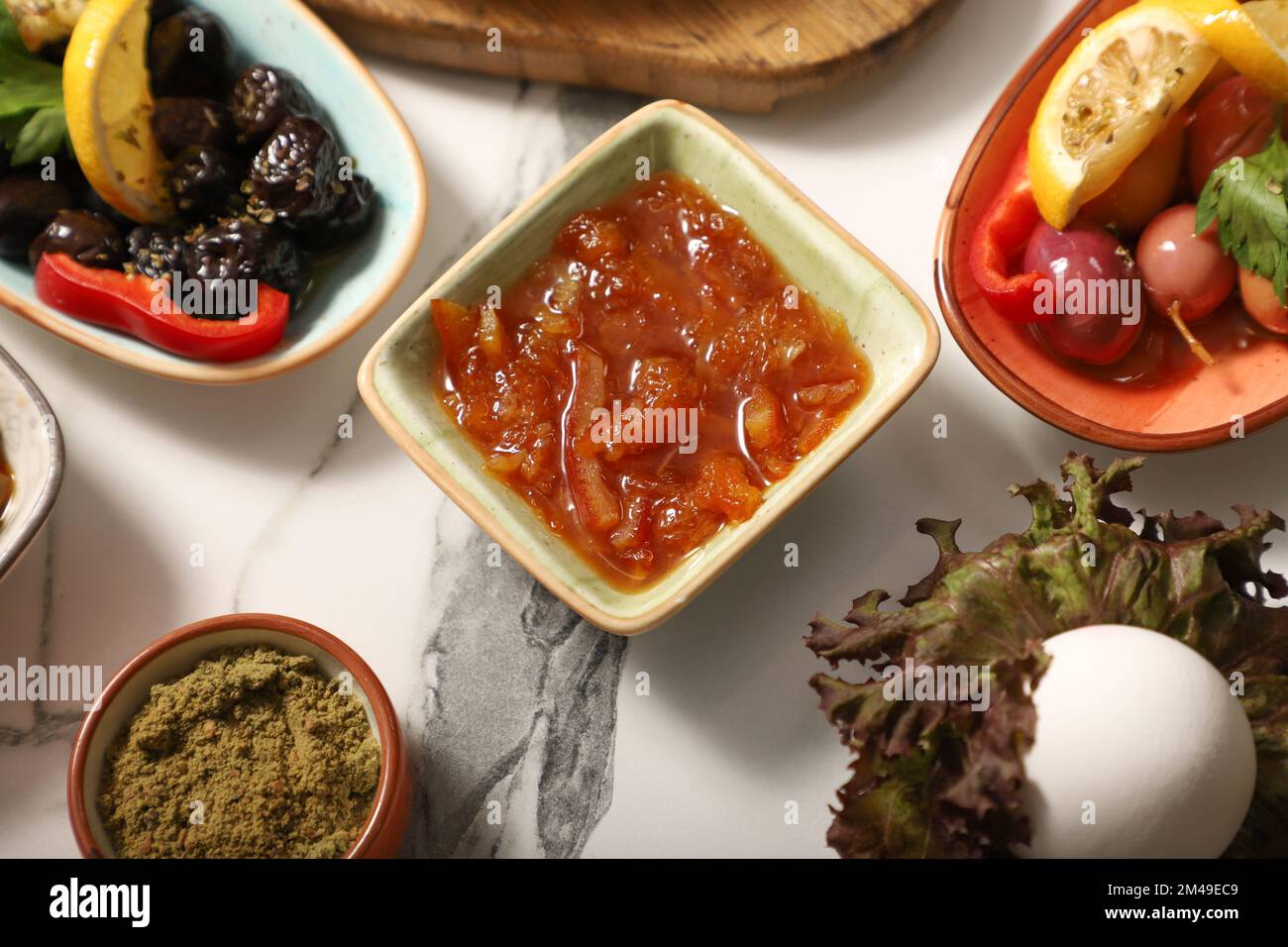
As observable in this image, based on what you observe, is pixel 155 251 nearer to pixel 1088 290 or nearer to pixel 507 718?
pixel 507 718

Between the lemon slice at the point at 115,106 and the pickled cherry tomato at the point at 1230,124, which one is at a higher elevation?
the lemon slice at the point at 115,106

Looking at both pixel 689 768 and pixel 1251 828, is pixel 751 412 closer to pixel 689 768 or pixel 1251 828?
pixel 689 768

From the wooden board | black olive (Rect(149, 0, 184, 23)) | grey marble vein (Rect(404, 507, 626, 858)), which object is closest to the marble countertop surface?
grey marble vein (Rect(404, 507, 626, 858))


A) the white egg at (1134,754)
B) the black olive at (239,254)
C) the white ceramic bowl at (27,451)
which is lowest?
the white egg at (1134,754)

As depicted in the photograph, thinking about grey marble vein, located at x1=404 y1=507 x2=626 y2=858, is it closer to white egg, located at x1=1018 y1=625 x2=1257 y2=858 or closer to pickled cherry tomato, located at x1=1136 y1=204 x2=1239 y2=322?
white egg, located at x1=1018 y1=625 x2=1257 y2=858

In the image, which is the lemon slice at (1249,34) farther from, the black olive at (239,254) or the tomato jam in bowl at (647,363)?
the black olive at (239,254)

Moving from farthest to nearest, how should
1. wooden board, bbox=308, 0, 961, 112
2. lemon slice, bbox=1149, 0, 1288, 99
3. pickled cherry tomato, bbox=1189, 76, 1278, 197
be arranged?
1. wooden board, bbox=308, 0, 961, 112
2. pickled cherry tomato, bbox=1189, 76, 1278, 197
3. lemon slice, bbox=1149, 0, 1288, 99

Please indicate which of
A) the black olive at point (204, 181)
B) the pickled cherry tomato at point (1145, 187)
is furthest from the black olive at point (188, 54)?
the pickled cherry tomato at point (1145, 187)
